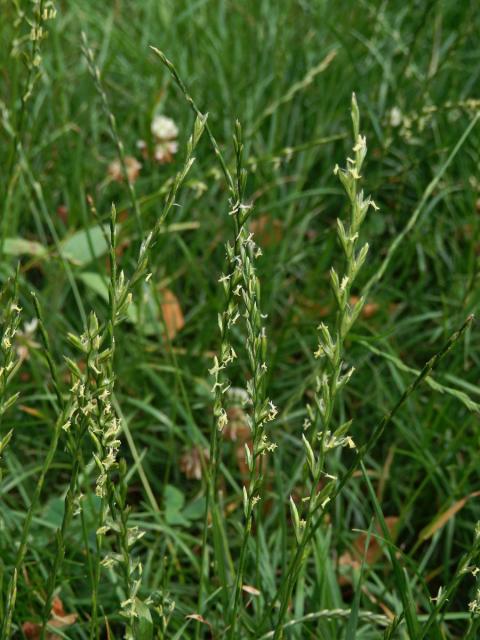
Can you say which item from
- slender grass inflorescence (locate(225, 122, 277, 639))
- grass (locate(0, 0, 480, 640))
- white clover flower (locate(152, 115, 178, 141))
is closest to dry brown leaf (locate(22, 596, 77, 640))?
grass (locate(0, 0, 480, 640))

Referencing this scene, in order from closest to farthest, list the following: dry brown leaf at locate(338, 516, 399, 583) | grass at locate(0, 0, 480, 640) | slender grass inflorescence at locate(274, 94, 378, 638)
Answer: slender grass inflorescence at locate(274, 94, 378, 638)
grass at locate(0, 0, 480, 640)
dry brown leaf at locate(338, 516, 399, 583)

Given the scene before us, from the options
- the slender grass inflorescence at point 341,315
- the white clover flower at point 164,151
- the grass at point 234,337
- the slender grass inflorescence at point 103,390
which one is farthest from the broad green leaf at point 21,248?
the slender grass inflorescence at point 341,315

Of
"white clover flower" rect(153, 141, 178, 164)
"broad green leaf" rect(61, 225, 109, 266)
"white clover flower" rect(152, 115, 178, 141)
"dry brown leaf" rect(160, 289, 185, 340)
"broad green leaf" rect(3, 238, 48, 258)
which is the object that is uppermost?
"white clover flower" rect(152, 115, 178, 141)

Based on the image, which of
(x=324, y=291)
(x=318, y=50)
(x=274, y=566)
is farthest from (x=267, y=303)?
(x=318, y=50)

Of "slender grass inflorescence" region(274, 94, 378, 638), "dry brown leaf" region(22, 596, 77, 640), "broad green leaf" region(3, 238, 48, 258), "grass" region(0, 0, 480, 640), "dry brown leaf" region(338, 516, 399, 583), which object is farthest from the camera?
"broad green leaf" region(3, 238, 48, 258)

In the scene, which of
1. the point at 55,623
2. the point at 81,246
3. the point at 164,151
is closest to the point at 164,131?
the point at 164,151

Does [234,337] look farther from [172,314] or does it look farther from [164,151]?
[164,151]

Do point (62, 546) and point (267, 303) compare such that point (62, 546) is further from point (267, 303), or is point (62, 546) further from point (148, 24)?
point (148, 24)

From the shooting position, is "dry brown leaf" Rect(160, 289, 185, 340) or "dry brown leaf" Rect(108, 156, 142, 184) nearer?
"dry brown leaf" Rect(160, 289, 185, 340)

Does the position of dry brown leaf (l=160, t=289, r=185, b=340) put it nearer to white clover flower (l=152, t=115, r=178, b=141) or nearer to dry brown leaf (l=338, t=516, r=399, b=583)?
white clover flower (l=152, t=115, r=178, b=141)

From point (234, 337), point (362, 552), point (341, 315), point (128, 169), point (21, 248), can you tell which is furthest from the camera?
point (128, 169)
